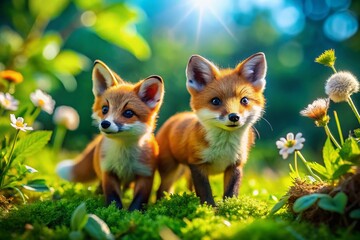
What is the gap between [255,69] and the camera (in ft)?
11.0

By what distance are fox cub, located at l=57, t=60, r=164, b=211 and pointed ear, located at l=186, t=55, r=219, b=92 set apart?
0.84 ft

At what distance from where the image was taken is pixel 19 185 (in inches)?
126

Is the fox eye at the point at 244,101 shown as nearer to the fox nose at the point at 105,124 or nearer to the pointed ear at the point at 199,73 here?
the pointed ear at the point at 199,73

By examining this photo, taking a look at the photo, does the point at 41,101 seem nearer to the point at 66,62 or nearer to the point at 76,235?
the point at 76,235

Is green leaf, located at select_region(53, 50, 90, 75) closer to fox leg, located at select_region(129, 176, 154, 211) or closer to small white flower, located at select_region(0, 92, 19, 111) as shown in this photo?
small white flower, located at select_region(0, 92, 19, 111)

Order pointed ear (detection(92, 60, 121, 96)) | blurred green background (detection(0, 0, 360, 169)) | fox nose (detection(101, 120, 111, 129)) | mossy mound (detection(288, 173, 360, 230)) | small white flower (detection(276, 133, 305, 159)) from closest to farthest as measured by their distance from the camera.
Result: mossy mound (detection(288, 173, 360, 230)) → small white flower (detection(276, 133, 305, 159)) → fox nose (detection(101, 120, 111, 129)) → pointed ear (detection(92, 60, 121, 96)) → blurred green background (detection(0, 0, 360, 169))

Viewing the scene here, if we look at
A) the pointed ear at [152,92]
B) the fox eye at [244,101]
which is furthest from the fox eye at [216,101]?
the pointed ear at [152,92]

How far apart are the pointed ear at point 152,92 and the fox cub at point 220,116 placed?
27cm

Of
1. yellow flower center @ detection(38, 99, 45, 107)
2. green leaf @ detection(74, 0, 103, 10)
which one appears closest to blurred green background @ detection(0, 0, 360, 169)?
green leaf @ detection(74, 0, 103, 10)

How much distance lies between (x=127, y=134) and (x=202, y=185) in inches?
27.9

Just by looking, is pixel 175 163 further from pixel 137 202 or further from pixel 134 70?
pixel 134 70

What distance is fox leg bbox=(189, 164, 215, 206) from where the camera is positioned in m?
3.15

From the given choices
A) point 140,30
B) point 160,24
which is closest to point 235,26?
point 160,24

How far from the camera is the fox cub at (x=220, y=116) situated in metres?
3.13
